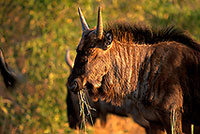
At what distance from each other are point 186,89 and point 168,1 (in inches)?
221

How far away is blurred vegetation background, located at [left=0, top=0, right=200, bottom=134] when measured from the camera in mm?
7250

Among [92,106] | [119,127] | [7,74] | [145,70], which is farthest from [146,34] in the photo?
[119,127]

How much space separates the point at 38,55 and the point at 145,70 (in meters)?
4.11

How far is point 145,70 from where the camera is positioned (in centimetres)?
367

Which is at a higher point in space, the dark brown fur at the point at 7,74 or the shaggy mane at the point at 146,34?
the shaggy mane at the point at 146,34

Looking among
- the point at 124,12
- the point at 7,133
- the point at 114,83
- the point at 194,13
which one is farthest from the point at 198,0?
the point at 114,83

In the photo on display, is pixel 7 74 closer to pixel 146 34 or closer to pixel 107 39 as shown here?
pixel 107 39

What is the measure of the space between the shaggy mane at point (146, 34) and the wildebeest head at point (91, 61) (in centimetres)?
20

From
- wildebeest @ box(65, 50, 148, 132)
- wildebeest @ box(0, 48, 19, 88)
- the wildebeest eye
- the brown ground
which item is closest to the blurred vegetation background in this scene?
wildebeest @ box(65, 50, 148, 132)

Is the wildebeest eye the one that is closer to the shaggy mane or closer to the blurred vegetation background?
the shaggy mane

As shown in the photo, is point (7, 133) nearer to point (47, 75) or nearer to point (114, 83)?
point (47, 75)

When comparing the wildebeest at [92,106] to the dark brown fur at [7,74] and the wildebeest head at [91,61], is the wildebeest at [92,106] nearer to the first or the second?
the dark brown fur at [7,74]

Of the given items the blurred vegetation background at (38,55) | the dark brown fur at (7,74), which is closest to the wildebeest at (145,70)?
the dark brown fur at (7,74)

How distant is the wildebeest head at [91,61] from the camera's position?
3.57 metres
